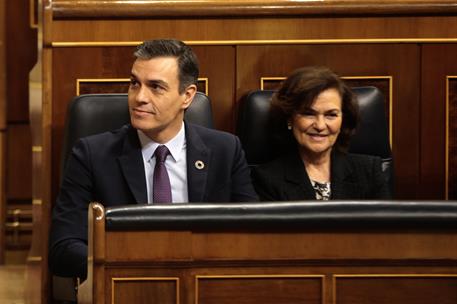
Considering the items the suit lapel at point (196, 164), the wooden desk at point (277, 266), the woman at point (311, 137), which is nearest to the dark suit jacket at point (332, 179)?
the woman at point (311, 137)

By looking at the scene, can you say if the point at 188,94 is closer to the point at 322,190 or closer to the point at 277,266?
the point at 322,190

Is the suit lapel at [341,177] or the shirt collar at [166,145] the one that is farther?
the suit lapel at [341,177]

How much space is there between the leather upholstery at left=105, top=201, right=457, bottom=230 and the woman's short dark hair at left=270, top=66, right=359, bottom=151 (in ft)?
2.72

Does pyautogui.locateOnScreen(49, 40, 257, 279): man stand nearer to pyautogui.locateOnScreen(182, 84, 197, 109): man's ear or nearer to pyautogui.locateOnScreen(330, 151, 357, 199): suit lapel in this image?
pyautogui.locateOnScreen(182, 84, 197, 109): man's ear

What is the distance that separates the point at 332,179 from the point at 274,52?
0.32 metres

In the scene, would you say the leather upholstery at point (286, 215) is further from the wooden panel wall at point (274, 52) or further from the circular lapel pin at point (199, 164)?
the wooden panel wall at point (274, 52)

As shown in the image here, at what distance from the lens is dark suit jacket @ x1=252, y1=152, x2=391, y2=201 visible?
2064 mm

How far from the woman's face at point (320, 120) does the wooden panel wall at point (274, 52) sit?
177 mm

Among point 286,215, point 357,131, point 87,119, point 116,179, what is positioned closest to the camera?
point 286,215

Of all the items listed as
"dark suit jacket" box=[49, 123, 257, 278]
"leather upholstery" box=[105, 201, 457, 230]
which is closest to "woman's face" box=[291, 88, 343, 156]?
"dark suit jacket" box=[49, 123, 257, 278]

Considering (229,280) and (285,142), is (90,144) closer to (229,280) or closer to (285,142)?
(285,142)

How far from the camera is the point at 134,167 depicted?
1880 millimetres

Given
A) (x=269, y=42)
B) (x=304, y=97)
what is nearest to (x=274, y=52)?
(x=269, y=42)

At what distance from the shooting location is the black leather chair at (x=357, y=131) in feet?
6.85
